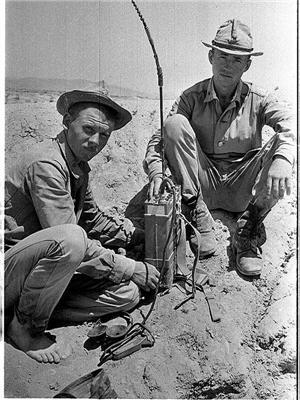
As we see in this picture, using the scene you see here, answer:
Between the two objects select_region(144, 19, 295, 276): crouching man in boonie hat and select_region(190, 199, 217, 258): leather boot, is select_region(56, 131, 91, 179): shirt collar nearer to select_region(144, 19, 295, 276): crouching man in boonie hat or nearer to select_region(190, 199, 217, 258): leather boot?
select_region(144, 19, 295, 276): crouching man in boonie hat

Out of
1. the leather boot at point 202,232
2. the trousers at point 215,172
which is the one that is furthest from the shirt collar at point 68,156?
the leather boot at point 202,232

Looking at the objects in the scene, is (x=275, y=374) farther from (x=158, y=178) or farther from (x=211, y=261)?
(x=158, y=178)

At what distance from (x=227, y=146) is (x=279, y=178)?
461 millimetres

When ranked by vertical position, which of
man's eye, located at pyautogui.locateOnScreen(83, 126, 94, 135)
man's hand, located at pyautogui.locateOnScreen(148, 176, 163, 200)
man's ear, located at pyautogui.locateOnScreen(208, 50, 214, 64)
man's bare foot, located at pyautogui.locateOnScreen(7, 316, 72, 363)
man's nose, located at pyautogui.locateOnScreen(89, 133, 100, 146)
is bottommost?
man's bare foot, located at pyautogui.locateOnScreen(7, 316, 72, 363)

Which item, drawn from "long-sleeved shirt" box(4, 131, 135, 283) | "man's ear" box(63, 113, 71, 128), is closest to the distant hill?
"man's ear" box(63, 113, 71, 128)

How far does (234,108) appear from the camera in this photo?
3715mm

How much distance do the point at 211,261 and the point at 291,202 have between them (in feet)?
1.81

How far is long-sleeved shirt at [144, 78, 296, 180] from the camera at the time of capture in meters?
3.68

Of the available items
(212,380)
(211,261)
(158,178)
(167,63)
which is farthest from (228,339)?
(167,63)

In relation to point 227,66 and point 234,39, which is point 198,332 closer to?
point 227,66

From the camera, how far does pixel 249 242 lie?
3641 millimetres

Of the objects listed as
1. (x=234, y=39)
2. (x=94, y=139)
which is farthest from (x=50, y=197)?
(x=234, y=39)

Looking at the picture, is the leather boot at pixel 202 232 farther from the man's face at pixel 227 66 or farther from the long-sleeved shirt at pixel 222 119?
the man's face at pixel 227 66

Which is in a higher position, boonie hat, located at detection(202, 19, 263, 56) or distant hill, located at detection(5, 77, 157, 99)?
boonie hat, located at detection(202, 19, 263, 56)
